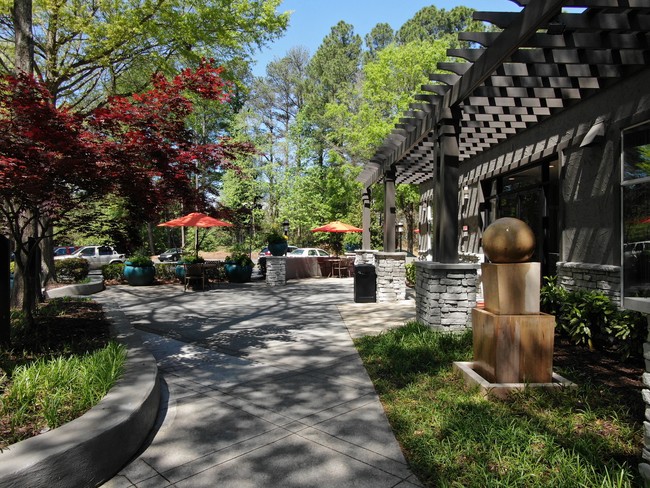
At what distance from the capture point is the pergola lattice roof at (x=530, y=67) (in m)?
4.70

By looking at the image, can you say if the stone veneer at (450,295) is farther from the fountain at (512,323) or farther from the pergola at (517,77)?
the fountain at (512,323)

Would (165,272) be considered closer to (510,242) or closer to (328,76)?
(510,242)

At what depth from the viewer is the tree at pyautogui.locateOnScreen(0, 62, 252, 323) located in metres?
4.33

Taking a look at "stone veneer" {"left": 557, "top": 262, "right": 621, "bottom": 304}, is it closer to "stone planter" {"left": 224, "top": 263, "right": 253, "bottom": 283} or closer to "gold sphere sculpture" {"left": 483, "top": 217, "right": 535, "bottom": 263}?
"gold sphere sculpture" {"left": 483, "top": 217, "right": 535, "bottom": 263}

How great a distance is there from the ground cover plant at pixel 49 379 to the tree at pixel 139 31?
24.6 ft

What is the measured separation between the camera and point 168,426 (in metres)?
3.77

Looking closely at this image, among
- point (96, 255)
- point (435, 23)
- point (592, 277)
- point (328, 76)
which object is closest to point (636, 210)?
point (592, 277)

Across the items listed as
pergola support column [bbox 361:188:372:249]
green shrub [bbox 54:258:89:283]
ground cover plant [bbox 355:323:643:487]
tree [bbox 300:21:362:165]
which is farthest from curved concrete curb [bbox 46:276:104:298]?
tree [bbox 300:21:362:165]

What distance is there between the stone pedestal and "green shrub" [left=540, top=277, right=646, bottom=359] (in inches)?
57.6

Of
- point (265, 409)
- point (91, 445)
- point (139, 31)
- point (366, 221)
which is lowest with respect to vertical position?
point (265, 409)

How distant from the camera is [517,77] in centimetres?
676

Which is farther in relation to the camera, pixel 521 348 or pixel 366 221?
pixel 366 221

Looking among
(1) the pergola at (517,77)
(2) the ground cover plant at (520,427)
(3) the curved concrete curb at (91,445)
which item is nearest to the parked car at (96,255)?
(1) the pergola at (517,77)

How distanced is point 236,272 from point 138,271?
3.32 meters
